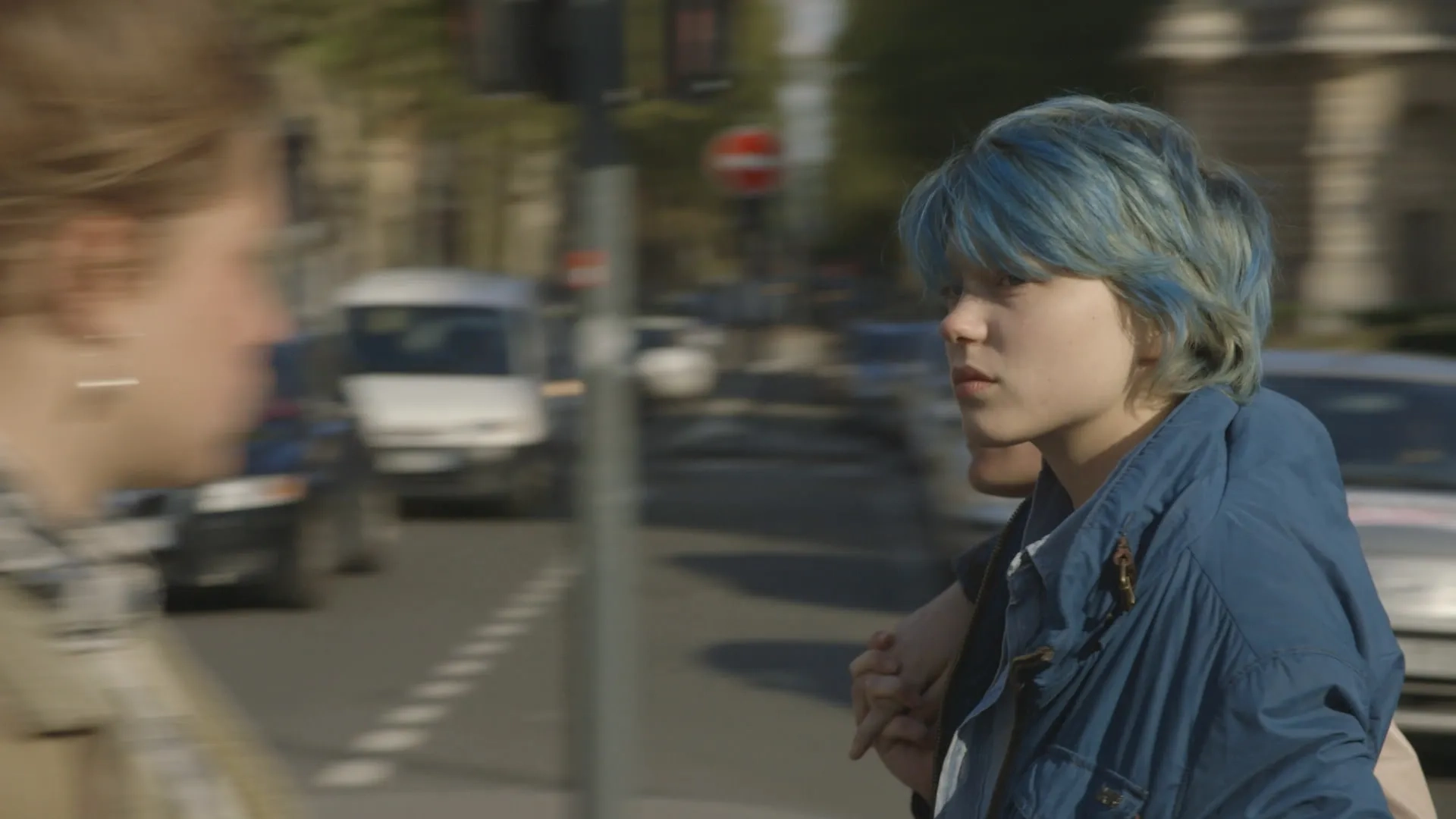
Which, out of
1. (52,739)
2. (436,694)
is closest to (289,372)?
(436,694)

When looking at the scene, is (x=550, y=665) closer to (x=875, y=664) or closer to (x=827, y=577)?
(x=827, y=577)

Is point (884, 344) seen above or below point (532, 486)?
below

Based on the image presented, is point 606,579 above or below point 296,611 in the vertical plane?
above

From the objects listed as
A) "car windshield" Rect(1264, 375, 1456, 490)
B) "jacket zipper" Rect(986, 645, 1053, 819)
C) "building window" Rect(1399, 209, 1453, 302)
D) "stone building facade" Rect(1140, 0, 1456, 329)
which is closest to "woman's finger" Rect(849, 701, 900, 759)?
"jacket zipper" Rect(986, 645, 1053, 819)

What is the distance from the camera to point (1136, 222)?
6.86 feet

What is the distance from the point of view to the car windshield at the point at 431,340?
1914cm

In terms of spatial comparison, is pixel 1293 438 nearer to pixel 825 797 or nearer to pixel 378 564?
pixel 825 797

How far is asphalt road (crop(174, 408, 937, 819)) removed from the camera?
7.91m

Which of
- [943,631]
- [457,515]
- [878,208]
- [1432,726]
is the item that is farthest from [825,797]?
[878,208]

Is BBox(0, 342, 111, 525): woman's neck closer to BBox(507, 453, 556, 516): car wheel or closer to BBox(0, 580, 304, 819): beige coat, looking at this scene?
BBox(0, 580, 304, 819): beige coat

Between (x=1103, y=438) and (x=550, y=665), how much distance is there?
8780 mm

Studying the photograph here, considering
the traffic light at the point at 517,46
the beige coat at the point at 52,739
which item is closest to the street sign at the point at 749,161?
the traffic light at the point at 517,46

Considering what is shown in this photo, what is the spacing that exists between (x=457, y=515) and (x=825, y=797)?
11966 mm

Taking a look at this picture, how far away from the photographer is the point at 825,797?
302 inches
